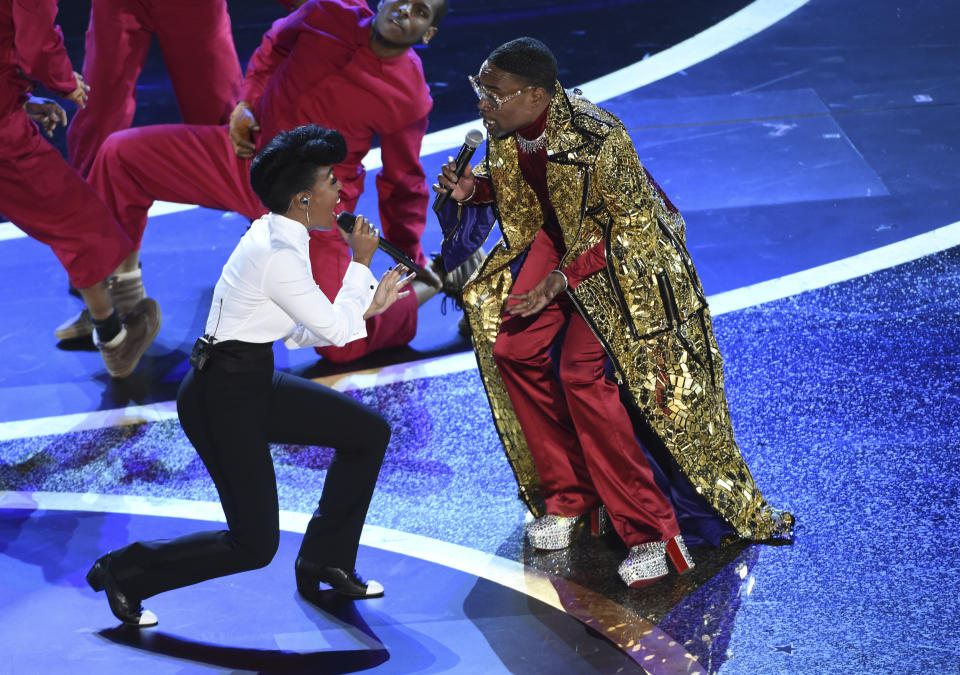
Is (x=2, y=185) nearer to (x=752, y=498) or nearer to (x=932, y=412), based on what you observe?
(x=752, y=498)

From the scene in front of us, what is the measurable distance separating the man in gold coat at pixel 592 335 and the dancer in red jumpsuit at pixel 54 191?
189cm

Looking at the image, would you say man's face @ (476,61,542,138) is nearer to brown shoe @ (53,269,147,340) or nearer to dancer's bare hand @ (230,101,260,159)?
dancer's bare hand @ (230,101,260,159)

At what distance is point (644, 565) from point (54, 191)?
9.84 feet

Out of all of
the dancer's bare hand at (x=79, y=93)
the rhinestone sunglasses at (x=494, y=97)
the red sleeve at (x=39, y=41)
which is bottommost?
the dancer's bare hand at (x=79, y=93)

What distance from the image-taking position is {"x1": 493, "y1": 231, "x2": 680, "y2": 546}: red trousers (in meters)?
3.89

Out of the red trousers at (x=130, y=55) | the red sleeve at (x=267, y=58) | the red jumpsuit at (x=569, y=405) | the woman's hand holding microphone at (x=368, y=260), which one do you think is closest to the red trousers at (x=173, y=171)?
the red sleeve at (x=267, y=58)

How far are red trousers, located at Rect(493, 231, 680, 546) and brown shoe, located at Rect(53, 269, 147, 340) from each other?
7.50ft

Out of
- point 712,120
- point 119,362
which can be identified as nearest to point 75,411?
point 119,362

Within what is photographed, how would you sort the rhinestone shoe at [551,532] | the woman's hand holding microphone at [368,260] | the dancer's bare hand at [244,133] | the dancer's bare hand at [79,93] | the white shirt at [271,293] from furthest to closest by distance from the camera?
the dancer's bare hand at [244,133]
the dancer's bare hand at [79,93]
the rhinestone shoe at [551,532]
the woman's hand holding microphone at [368,260]
the white shirt at [271,293]

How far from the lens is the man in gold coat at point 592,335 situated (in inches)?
148

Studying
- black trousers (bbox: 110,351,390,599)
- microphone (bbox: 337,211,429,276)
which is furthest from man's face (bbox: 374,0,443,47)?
black trousers (bbox: 110,351,390,599)

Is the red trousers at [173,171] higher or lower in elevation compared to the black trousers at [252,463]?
higher

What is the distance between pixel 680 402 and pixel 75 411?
8.65 ft

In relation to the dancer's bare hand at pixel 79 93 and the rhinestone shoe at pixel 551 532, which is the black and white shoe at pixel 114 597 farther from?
the dancer's bare hand at pixel 79 93
